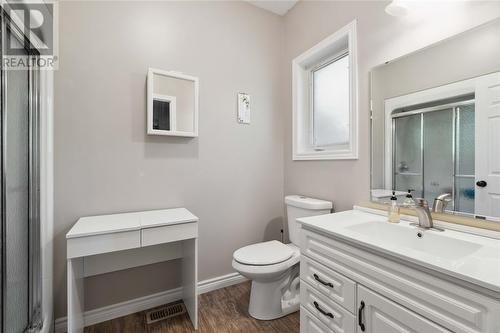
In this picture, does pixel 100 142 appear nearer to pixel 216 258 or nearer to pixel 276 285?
pixel 216 258

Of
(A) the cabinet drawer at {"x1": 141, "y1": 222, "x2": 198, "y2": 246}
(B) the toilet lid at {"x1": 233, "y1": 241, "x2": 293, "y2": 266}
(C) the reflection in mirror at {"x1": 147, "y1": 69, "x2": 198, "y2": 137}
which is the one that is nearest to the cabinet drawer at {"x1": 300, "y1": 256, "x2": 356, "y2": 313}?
(B) the toilet lid at {"x1": 233, "y1": 241, "x2": 293, "y2": 266}

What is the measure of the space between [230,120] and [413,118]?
4.63ft

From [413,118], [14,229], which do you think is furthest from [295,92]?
[14,229]

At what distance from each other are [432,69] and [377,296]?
3.99ft

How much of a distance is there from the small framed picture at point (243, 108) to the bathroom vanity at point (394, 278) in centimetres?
122

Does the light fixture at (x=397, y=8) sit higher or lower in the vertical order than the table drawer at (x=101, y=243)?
higher

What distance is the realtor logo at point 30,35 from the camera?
1165 mm

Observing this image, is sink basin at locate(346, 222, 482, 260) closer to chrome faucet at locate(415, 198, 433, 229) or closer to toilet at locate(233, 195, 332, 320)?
chrome faucet at locate(415, 198, 433, 229)

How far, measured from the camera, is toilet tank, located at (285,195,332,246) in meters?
1.80

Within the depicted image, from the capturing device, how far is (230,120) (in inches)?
84.7

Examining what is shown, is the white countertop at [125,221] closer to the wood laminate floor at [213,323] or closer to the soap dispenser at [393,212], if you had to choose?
the wood laminate floor at [213,323]

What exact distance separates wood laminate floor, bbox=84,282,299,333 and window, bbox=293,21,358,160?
132 cm

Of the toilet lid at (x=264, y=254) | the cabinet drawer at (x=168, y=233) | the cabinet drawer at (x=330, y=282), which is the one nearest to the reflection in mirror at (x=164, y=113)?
the cabinet drawer at (x=168, y=233)

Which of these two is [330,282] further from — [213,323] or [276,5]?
[276,5]
